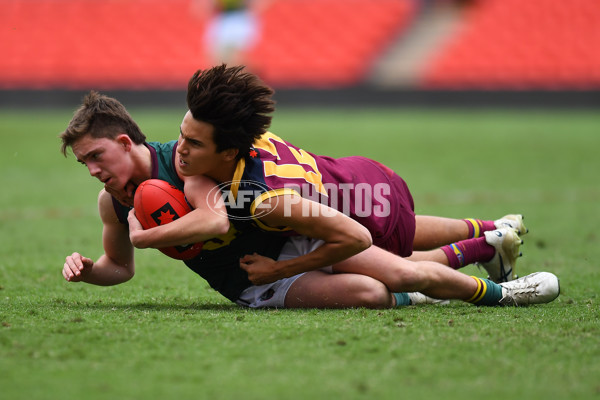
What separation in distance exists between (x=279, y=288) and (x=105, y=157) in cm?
107

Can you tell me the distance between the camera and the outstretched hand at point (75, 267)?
13.0 feet

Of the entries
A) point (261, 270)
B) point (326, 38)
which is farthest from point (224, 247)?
point (326, 38)

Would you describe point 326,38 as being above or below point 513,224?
above

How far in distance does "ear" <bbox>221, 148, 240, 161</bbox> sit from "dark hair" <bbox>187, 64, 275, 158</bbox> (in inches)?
0.7

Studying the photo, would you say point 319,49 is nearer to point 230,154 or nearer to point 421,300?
point 421,300

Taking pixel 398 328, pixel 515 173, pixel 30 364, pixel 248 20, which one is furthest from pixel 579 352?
pixel 248 20

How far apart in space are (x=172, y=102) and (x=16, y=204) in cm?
1108

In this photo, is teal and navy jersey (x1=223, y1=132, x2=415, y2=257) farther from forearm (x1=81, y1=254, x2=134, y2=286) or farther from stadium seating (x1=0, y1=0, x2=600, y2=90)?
stadium seating (x1=0, y1=0, x2=600, y2=90)

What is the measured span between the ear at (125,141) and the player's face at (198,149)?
30 cm

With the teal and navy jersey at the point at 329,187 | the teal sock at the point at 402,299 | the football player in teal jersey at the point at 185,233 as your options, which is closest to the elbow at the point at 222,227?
the football player in teal jersey at the point at 185,233

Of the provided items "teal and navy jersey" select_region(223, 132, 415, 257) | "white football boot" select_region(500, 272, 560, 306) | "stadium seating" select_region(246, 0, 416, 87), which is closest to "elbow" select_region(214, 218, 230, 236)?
"teal and navy jersey" select_region(223, 132, 415, 257)

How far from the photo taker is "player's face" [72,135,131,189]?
152 inches

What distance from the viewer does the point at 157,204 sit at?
375 cm

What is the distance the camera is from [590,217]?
24.6ft
